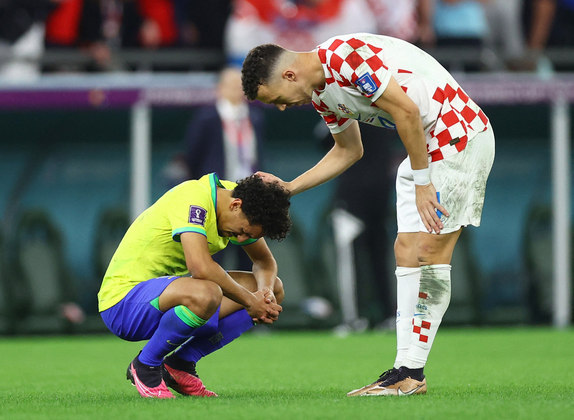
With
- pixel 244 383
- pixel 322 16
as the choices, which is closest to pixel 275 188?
pixel 244 383

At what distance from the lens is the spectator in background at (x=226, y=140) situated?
10.1 metres

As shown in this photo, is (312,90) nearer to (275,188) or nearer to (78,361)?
(275,188)

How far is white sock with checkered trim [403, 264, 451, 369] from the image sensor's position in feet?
17.1

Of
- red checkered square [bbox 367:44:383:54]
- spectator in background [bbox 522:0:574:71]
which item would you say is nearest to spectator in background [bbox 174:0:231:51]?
spectator in background [bbox 522:0:574:71]

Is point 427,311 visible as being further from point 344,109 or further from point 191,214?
point 191,214

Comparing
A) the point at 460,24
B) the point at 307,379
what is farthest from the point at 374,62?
the point at 460,24

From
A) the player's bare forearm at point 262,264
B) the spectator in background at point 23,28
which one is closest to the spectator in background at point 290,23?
the spectator in background at point 23,28

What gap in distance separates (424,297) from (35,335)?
747 centimetres

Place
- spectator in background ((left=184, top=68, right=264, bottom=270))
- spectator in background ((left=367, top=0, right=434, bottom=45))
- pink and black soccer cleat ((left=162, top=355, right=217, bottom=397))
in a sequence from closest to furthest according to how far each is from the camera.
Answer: pink and black soccer cleat ((left=162, top=355, right=217, bottom=397)), spectator in background ((left=184, top=68, right=264, bottom=270)), spectator in background ((left=367, top=0, right=434, bottom=45))

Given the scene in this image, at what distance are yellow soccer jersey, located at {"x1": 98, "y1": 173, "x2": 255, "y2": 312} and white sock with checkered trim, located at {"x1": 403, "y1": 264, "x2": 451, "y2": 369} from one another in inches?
34.6

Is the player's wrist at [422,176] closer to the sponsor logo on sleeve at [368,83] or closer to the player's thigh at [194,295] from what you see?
the sponsor logo on sleeve at [368,83]

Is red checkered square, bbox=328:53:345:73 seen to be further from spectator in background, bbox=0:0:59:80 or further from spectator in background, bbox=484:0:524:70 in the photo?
spectator in background, bbox=484:0:524:70

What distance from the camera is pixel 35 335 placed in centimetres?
1185

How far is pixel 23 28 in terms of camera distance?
12.3 m
